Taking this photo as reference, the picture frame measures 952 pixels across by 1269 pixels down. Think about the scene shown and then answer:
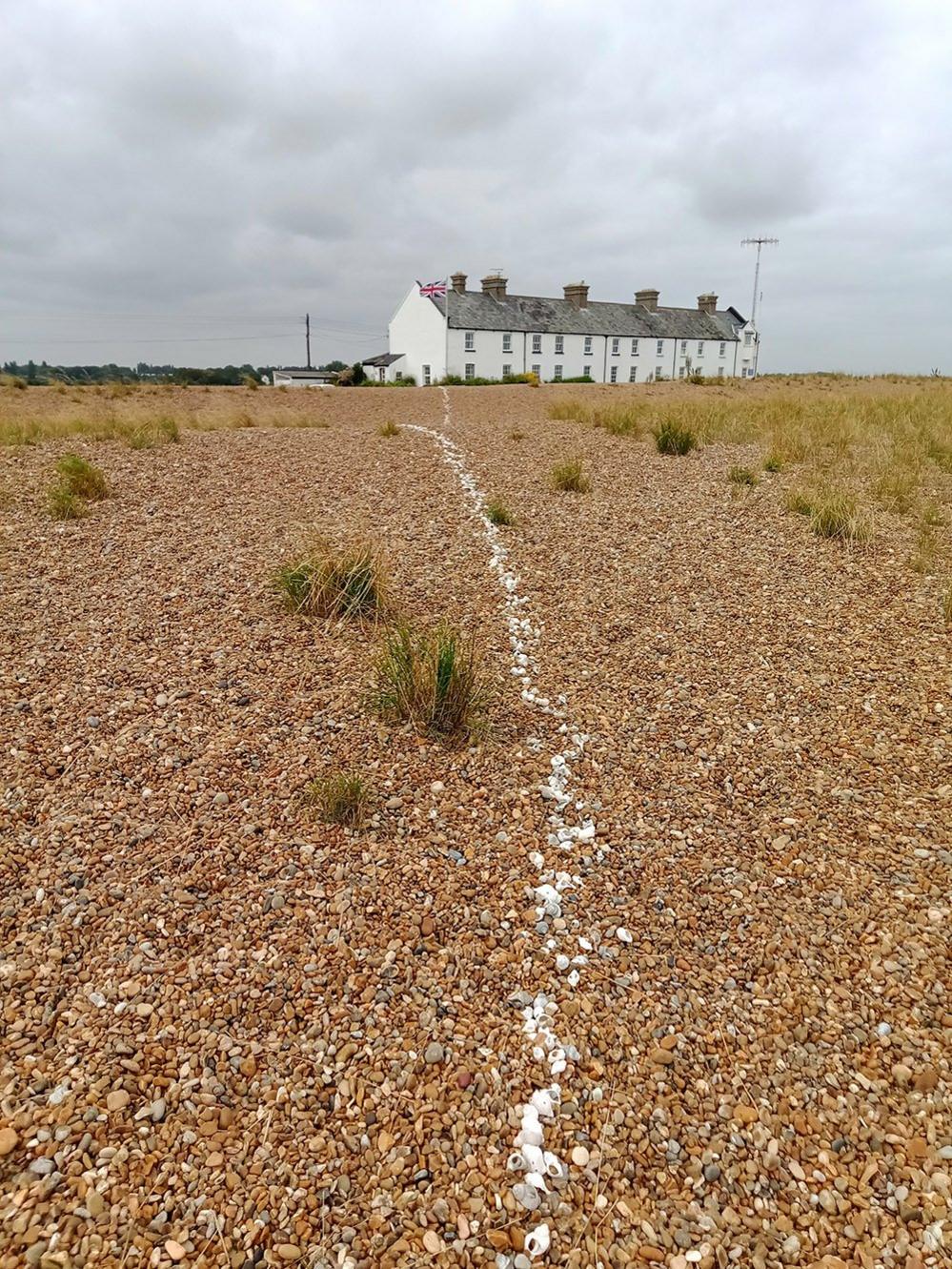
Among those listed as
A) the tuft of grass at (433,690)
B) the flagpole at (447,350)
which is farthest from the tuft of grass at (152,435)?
the flagpole at (447,350)

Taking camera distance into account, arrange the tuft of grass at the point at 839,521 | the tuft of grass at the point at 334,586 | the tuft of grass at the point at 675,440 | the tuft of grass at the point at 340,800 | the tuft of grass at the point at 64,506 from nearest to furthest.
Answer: the tuft of grass at the point at 340,800 → the tuft of grass at the point at 334,586 → the tuft of grass at the point at 839,521 → the tuft of grass at the point at 64,506 → the tuft of grass at the point at 675,440

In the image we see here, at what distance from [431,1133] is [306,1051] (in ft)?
1.61

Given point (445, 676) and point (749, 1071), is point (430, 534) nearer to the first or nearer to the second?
point (445, 676)

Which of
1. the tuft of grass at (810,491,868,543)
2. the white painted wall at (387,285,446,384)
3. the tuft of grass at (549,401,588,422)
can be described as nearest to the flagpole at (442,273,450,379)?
the white painted wall at (387,285,446,384)

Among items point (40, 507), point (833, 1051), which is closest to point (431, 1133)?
point (833, 1051)

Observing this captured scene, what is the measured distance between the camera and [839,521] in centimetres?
704

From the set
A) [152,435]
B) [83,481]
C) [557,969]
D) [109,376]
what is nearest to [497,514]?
[83,481]

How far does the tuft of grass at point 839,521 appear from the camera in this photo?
691 cm

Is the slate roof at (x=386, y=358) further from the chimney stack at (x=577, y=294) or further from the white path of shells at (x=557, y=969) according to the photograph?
the white path of shells at (x=557, y=969)

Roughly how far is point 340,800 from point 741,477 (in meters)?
7.27

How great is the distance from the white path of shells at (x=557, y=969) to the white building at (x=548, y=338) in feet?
129

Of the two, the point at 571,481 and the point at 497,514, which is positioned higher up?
the point at 571,481

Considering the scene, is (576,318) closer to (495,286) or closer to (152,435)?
(495,286)

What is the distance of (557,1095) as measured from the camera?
2328 mm
